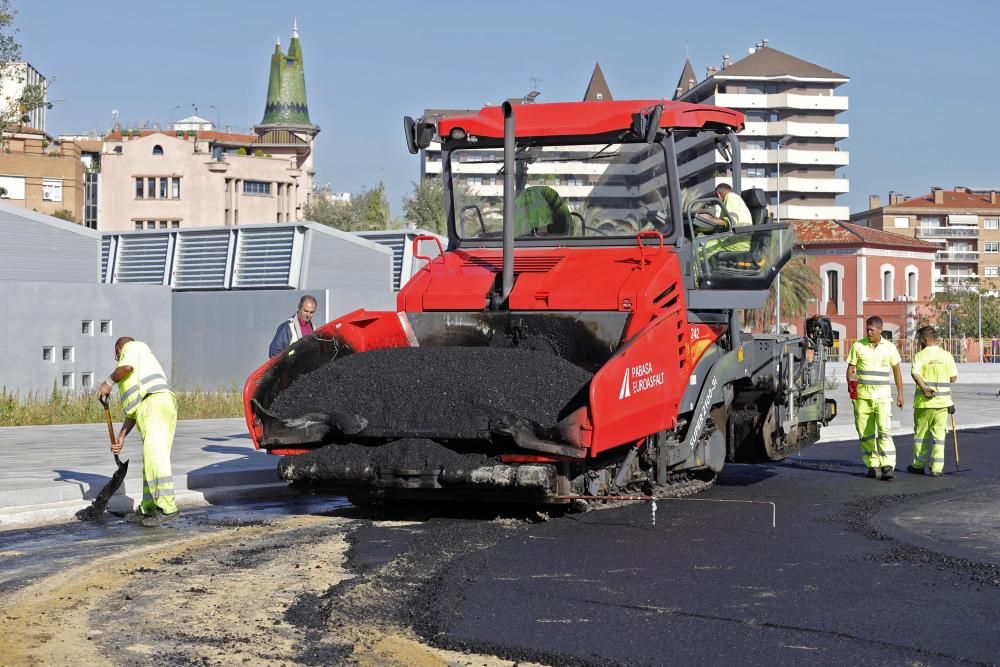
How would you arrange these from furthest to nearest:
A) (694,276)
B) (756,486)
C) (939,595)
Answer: (756,486) < (694,276) < (939,595)

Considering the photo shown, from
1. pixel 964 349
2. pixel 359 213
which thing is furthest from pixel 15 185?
pixel 964 349

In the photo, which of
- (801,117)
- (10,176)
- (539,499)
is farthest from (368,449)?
(801,117)

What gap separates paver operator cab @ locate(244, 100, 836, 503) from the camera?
8.91 m

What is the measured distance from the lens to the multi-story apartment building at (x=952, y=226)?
466 ft

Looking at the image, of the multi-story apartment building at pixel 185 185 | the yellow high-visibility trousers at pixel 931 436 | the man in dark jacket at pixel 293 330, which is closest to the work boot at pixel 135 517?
the man in dark jacket at pixel 293 330

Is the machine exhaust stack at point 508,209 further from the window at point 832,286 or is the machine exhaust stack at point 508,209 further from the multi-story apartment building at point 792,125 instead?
the multi-story apartment building at point 792,125

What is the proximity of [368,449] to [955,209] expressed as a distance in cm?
14428

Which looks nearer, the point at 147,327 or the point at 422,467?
the point at 422,467

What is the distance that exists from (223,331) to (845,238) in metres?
60.9

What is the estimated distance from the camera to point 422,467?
349 inches

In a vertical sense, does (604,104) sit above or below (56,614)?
above

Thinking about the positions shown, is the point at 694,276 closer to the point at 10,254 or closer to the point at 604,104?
the point at 604,104

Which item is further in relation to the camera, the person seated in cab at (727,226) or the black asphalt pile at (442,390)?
the person seated in cab at (727,226)

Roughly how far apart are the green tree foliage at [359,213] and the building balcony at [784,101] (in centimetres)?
3506
